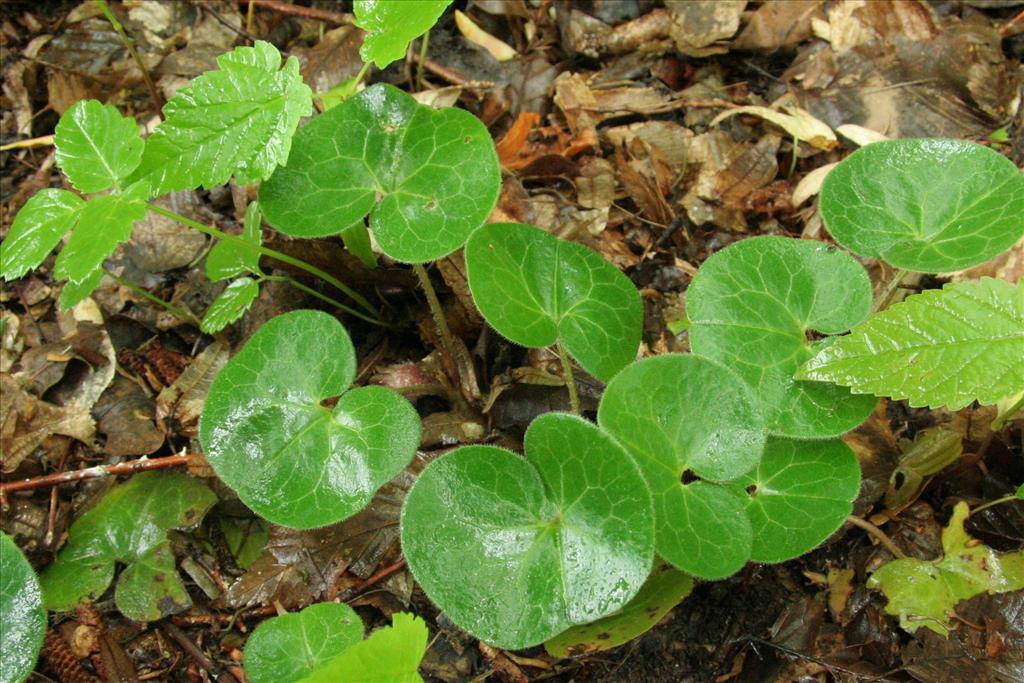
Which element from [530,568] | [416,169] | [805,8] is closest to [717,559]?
[530,568]

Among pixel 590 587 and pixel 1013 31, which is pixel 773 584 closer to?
pixel 590 587

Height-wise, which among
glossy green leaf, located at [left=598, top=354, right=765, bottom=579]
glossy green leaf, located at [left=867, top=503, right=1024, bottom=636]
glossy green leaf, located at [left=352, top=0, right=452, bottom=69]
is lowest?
glossy green leaf, located at [left=867, top=503, right=1024, bottom=636]

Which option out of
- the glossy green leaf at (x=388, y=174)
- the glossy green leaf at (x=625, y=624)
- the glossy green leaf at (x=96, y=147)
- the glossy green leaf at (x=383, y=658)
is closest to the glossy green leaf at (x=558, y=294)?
the glossy green leaf at (x=388, y=174)

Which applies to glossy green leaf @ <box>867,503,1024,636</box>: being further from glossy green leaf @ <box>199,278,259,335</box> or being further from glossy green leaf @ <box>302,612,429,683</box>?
glossy green leaf @ <box>199,278,259,335</box>

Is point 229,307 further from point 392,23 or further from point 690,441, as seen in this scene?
point 690,441

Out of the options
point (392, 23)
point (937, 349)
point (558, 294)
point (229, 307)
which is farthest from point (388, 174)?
point (937, 349)

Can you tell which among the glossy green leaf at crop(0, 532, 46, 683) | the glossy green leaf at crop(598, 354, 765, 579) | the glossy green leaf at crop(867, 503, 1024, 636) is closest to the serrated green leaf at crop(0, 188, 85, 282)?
the glossy green leaf at crop(0, 532, 46, 683)
